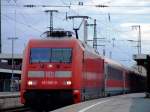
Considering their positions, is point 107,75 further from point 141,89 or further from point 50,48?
point 141,89

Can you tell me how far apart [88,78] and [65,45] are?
3719 mm

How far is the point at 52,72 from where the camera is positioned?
24.8 metres

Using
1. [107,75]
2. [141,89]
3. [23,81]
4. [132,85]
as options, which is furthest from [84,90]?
[141,89]

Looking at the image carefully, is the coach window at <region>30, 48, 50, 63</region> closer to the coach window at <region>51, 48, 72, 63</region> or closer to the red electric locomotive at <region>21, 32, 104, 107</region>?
the red electric locomotive at <region>21, 32, 104, 107</region>

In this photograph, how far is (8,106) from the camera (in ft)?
101

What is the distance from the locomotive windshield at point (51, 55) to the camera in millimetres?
25156

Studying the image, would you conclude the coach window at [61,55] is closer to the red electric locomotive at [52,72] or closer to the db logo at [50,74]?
the red electric locomotive at [52,72]

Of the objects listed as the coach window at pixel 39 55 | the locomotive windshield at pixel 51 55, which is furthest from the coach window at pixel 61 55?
the coach window at pixel 39 55

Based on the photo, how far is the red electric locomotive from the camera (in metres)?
24.7

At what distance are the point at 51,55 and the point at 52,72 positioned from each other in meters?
0.93

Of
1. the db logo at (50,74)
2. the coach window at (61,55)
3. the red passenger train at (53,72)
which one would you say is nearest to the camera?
the red passenger train at (53,72)

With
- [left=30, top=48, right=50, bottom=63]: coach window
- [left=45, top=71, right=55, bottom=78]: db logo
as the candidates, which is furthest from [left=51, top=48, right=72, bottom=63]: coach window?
[left=45, top=71, right=55, bottom=78]: db logo

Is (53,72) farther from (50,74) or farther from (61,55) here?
(61,55)

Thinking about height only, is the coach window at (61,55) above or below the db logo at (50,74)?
above
